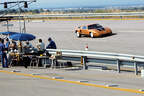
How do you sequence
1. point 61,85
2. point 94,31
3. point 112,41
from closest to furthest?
point 61,85
point 112,41
point 94,31

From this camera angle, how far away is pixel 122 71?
49.5ft

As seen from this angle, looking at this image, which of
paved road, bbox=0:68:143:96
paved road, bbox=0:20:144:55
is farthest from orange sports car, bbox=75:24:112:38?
paved road, bbox=0:68:143:96

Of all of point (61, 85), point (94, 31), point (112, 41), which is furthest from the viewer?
point (94, 31)

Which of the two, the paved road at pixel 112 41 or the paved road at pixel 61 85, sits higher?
the paved road at pixel 112 41

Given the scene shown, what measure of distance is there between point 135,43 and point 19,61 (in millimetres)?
8962

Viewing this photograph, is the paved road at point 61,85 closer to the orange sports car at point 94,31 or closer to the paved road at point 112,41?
the paved road at point 112,41

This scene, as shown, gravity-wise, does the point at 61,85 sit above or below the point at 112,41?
below

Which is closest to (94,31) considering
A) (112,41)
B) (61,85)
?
(112,41)

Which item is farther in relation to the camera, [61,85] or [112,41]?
[112,41]

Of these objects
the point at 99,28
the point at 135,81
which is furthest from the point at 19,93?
the point at 99,28

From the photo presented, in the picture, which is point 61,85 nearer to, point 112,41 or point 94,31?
point 112,41

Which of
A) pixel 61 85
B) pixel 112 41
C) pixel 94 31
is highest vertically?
pixel 94 31

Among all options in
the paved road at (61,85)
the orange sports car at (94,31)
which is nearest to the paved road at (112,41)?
the orange sports car at (94,31)

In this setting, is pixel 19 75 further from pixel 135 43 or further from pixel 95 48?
pixel 135 43
